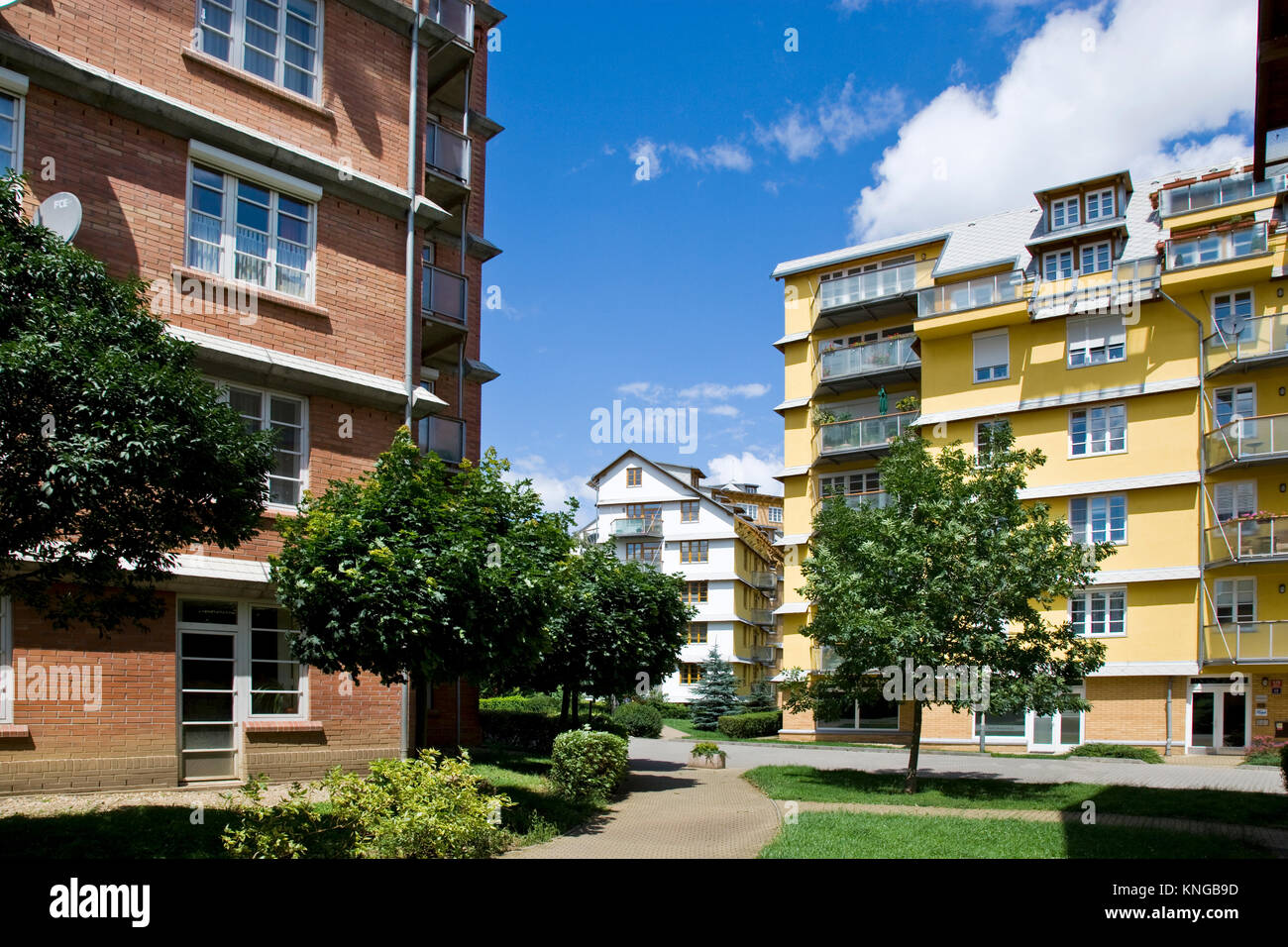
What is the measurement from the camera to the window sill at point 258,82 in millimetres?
15661

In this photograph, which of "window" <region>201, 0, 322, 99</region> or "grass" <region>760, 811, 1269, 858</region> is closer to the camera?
"grass" <region>760, 811, 1269, 858</region>

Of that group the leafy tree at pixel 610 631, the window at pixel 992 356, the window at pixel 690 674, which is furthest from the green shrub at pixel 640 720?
the window at pixel 690 674

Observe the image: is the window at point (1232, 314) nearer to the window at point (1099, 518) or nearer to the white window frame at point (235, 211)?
the window at point (1099, 518)

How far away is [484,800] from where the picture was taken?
Answer: 11633 mm

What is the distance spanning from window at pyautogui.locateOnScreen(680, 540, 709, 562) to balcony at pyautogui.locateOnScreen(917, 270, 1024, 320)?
27965 mm

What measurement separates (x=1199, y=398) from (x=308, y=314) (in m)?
27.1

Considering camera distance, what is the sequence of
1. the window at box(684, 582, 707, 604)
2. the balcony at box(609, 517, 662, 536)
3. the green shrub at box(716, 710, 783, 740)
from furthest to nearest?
the balcony at box(609, 517, 662, 536) → the window at box(684, 582, 707, 604) → the green shrub at box(716, 710, 783, 740)

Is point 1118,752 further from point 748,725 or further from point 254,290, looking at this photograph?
point 254,290

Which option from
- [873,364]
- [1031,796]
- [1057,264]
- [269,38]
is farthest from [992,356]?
[269,38]

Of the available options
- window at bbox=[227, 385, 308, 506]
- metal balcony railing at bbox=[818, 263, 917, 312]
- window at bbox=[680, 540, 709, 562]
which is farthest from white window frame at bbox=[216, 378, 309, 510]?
window at bbox=[680, 540, 709, 562]

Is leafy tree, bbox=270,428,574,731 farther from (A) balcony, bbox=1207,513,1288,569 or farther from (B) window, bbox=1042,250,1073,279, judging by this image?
(B) window, bbox=1042,250,1073,279

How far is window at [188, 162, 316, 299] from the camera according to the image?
51.5 feet
